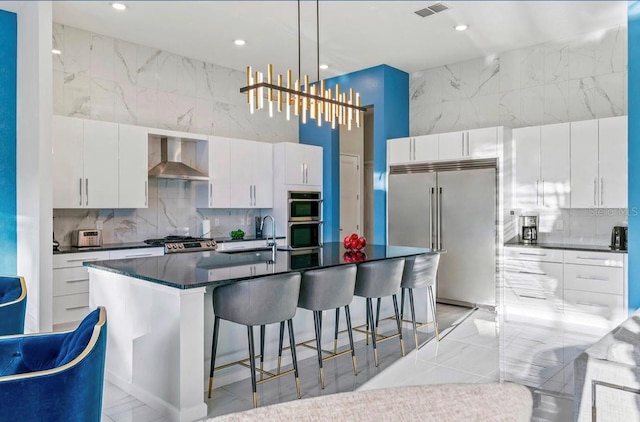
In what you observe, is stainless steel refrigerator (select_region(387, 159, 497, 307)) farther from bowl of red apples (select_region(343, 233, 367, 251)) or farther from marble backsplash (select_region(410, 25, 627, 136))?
bowl of red apples (select_region(343, 233, 367, 251))

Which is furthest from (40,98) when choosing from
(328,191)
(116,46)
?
(328,191)

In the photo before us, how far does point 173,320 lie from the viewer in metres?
2.67

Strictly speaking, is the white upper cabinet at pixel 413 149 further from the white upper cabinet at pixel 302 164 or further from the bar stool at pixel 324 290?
the bar stool at pixel 324 290

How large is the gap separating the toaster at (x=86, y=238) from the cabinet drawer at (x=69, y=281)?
15.2 inches

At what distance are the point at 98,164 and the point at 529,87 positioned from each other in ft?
16.4

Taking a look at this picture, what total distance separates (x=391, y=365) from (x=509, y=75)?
402 cm

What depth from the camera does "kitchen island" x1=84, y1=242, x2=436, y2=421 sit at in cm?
265

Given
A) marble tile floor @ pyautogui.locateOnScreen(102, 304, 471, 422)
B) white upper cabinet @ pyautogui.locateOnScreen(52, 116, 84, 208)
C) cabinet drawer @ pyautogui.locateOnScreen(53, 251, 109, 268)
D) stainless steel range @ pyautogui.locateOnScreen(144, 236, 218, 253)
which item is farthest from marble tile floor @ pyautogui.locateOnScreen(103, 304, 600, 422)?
white upper cabinet @ pyautogui.locateOnScreen(52, 116, 84, 208)

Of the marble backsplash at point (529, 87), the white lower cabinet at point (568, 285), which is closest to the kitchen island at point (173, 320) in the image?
the white lower cabinet at point (568, 285)

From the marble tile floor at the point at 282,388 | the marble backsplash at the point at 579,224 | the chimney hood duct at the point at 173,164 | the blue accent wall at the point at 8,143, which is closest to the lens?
the marble tile floor at the point at 282,388

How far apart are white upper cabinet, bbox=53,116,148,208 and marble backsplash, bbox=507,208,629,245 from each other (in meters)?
4.40

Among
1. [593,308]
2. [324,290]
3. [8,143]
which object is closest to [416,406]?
[324,290]

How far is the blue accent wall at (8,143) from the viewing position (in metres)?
4.14

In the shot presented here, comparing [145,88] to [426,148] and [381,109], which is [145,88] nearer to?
[381,109]
